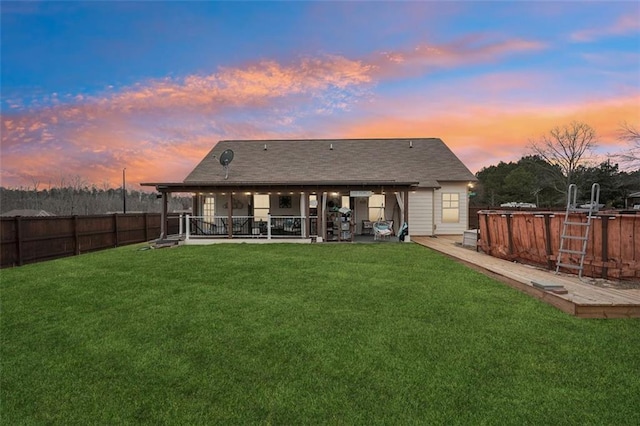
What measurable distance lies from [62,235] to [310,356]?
14.0 m

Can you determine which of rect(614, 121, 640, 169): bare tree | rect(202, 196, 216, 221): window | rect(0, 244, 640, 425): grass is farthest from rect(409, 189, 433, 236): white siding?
rect(614, 121, 640, 169): bare tree

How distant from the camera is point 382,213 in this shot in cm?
1769

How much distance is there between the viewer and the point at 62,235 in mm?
13219

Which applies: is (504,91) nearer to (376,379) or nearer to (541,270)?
(541,270)

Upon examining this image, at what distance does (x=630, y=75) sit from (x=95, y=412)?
2241cm

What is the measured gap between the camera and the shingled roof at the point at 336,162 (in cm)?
1841

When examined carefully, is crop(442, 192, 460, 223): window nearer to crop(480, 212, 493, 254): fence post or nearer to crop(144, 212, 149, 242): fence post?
crop(480, 212, 493, 254): fence post

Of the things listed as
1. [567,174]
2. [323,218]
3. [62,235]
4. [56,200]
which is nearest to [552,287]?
[323,218]

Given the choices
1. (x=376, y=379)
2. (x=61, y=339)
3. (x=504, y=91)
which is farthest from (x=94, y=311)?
(x=504, y=91)

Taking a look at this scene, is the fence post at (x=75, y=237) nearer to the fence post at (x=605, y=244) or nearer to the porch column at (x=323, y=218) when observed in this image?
the porch column at (x=323, y=218)

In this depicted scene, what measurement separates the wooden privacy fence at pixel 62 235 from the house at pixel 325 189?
2955 mm

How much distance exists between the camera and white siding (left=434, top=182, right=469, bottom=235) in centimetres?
1806

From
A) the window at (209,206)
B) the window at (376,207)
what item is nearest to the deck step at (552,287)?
the window at (376,207)

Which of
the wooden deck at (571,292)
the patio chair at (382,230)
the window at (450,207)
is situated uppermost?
the window at (450,207)
